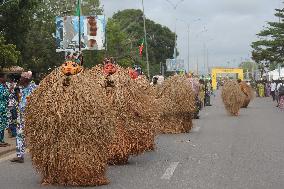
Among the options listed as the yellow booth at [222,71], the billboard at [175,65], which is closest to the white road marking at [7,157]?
the billboard at [175,65]

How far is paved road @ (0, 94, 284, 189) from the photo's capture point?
10.1 metres

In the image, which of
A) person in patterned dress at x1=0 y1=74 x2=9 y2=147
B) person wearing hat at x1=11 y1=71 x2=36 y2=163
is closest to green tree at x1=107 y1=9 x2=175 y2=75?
person in patterned dress at x1=0 y1=74 x2=9 y2=147

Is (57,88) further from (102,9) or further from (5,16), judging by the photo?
(102,9)

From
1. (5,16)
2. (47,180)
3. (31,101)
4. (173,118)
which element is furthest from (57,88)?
(5,16)

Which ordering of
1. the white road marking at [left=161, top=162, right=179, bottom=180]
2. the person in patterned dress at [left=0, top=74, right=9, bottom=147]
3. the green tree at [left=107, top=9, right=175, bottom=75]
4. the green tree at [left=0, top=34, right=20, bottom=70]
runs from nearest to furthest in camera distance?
1. the white road marking at [left=161, top=162, right=179, bottom=180]
2. the person in patterned dress at [left=0, top=74, right=9, bottom=147]
3. the green tree at [left=0, top=34, right=20, bottom=70]
4. the green tree at [left=107, top=9, right=175, bottom=75]

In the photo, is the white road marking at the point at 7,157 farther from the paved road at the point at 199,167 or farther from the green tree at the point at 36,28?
the green tree at the point at 36,28

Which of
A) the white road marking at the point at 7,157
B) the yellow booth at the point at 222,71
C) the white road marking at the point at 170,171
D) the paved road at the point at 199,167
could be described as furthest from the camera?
the yellow booth at the point at 222,71

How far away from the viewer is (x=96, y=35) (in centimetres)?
4203

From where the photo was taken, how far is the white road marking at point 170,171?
1079 centimetres

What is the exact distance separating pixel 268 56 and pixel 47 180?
6229 cm

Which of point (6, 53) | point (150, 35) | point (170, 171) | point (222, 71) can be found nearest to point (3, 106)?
point (170, 171)

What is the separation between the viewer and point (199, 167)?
39.6ft

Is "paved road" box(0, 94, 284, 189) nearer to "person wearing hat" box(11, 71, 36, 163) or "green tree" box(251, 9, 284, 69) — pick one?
"person wearing hat" box(11, 71, 36, 163)

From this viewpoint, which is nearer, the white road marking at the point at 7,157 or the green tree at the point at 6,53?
the white road marking at the point at 7,157
